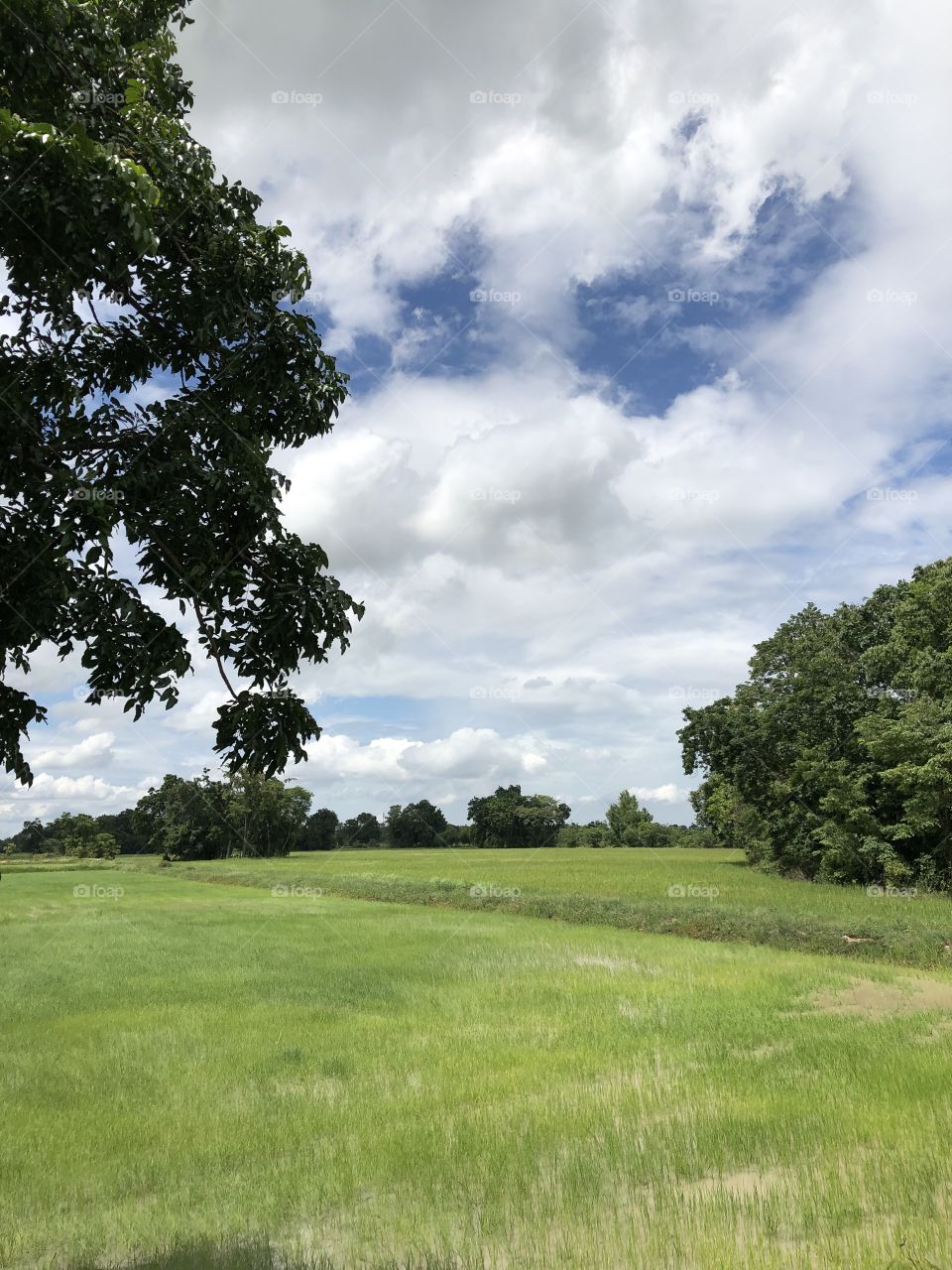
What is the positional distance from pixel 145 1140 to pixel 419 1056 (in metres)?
4.58

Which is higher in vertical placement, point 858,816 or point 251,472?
point 251,472

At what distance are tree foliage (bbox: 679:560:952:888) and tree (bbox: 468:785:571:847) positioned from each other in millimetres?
93606

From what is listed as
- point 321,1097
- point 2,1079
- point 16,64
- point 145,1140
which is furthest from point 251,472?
point 2,1079

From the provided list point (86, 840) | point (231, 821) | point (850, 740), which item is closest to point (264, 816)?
point (231, 821)

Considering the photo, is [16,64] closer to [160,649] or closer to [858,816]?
[160,649]

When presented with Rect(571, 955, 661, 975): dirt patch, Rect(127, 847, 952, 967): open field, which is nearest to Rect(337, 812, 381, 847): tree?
Rect(127, 847, 952, 967): open field

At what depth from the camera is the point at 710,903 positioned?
32.8m

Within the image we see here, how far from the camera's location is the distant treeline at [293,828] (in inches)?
4136

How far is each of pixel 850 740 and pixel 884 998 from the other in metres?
27.0

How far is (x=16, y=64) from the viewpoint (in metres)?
4.78
